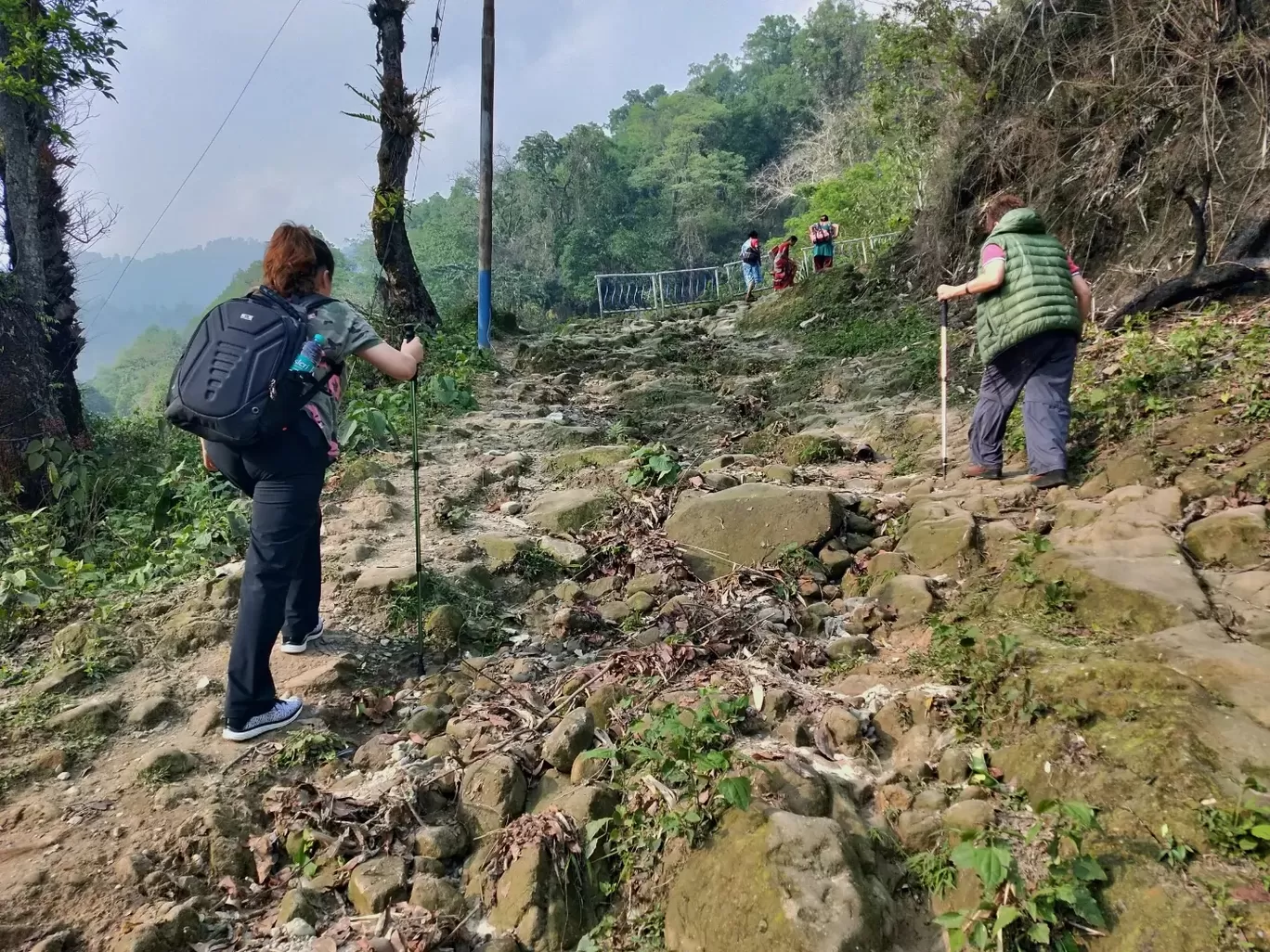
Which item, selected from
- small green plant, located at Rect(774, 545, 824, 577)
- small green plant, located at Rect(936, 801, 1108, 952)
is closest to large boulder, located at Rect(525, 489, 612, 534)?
small green plant, located at Rect(774, 545, 824, 577)

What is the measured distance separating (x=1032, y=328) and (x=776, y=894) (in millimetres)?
3235

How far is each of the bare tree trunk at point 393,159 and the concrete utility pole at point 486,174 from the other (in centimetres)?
96

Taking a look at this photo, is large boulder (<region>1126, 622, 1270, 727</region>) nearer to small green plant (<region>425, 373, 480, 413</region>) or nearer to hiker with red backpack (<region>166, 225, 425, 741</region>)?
hiker with red backpack (<region>166, 225, 425, 741</region>)

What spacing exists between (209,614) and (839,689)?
3.03 m

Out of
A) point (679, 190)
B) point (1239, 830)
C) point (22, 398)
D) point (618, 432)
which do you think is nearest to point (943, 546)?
→ point (1239, 830)

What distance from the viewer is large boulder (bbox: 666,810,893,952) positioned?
6.10 ft

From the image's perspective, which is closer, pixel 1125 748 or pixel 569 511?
pixel 1125 748

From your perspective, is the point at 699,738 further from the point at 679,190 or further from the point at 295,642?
the point at 679,190

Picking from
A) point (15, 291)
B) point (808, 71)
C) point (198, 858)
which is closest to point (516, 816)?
point (198, 858)

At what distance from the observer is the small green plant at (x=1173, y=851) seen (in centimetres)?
180

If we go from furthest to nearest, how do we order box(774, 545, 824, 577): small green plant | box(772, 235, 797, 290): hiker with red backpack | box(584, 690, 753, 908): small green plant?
box(772, 235, 797, 290): hiker with red backpack → box(774, 545, 824, 577): small green plant → box(584, 690, 753, 908): small green plant

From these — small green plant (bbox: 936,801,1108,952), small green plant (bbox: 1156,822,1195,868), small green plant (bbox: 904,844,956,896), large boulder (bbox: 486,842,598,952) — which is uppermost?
small green plant (bbox: 1156,822,1195,868)

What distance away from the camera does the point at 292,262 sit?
3018 mm

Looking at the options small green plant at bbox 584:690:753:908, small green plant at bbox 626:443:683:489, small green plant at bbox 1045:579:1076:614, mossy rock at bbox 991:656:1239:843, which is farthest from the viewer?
small green plant at bbox 626:443:683:489
